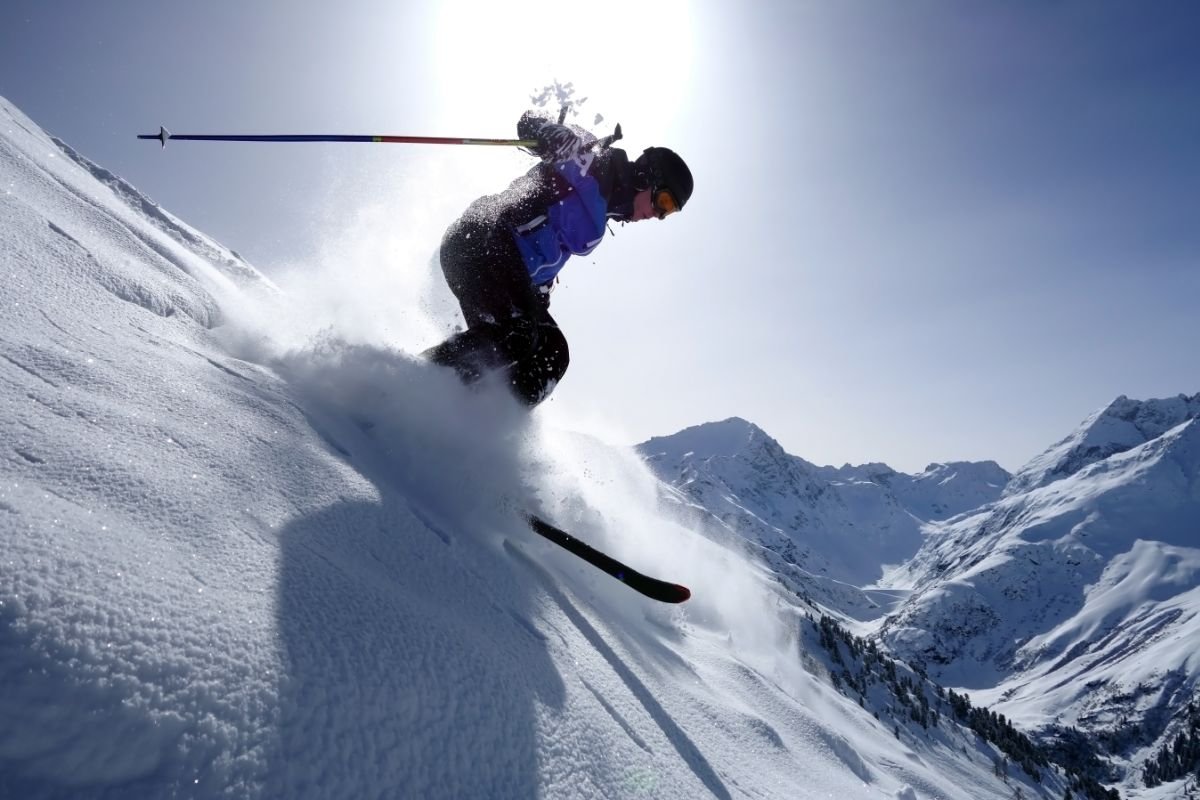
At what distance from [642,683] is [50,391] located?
3522mm

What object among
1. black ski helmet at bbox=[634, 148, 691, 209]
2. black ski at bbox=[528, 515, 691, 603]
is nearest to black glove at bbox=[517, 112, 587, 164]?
black ski helmet at bbox=[634, 148, 691, 209]

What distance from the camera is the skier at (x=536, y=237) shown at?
7.06 metres

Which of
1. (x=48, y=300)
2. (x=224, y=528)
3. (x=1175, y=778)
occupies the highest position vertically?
(x=48, y=300)

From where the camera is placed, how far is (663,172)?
25.0 ft

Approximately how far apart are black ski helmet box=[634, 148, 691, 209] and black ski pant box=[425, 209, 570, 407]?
5.78 ft

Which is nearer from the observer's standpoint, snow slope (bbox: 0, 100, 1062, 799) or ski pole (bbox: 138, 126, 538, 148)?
snow slope (bbox: 0, 100, 1062, 799)

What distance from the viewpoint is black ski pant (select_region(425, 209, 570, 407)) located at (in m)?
6.96

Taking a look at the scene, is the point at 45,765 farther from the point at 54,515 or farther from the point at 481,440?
the point at 481,440

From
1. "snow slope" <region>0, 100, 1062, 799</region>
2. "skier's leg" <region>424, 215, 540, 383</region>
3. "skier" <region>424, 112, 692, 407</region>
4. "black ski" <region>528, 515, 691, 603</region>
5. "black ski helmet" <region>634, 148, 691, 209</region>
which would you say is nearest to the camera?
"snow slope" <region>0, 100, 1062, 799</region>

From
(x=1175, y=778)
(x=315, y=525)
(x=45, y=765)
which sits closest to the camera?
(x=45, y=765)

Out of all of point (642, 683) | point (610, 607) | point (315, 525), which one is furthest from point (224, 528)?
point (610, 607)

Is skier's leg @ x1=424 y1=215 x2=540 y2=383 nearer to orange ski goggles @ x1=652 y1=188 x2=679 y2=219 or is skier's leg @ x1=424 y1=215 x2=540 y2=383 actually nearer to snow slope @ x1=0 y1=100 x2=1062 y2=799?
snow slope @ x1=0 y1=100 x2=1062 y2=799

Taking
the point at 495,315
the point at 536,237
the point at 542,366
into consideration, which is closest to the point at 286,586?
the point at 495,315

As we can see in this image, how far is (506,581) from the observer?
420 cm
